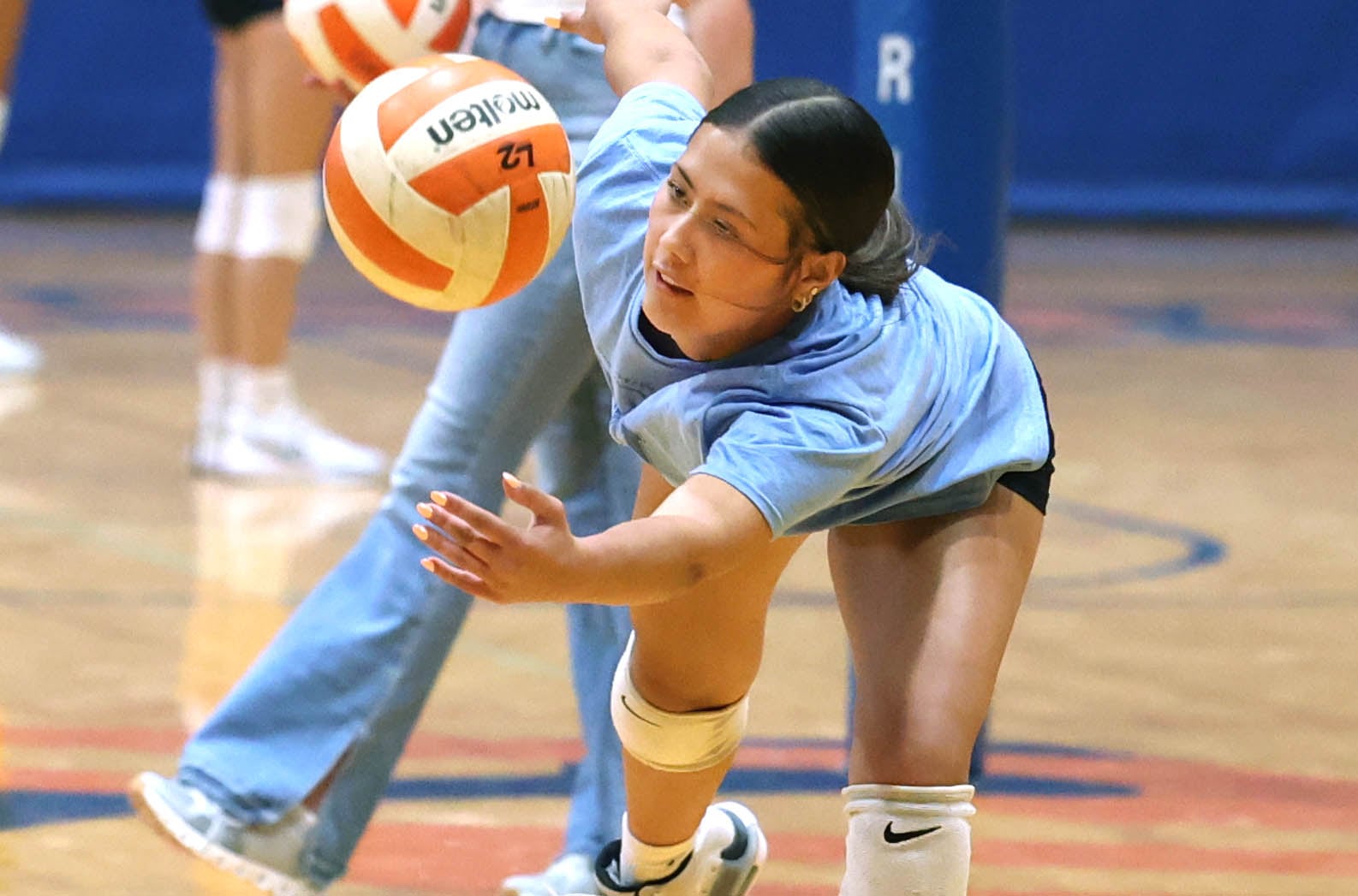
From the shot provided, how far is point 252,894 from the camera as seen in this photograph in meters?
3.12

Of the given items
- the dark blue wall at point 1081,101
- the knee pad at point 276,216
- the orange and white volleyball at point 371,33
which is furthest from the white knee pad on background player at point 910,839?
the dark blue wall at point 1081,101

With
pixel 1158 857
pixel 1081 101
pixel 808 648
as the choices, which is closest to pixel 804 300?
pixel 1158 857

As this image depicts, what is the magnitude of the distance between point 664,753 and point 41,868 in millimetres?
1000

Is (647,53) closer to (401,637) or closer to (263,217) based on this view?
(401,637)

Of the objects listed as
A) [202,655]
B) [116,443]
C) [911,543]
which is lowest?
[116,443]

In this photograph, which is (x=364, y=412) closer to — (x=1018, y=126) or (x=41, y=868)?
(x=41, y=868)

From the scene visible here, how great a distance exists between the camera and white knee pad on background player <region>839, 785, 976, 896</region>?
2.44m

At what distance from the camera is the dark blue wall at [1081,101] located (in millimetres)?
9891

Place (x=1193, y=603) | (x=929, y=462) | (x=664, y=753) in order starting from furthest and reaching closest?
1. (x=1193, y=603)
2. (x=664, y=753)
3. (x=929, y=462)

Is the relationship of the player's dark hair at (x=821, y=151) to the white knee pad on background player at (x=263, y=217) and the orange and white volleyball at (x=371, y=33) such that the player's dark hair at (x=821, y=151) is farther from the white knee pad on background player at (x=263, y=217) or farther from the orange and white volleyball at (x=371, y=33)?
the white knee pad on background player at (x=263, y=217)

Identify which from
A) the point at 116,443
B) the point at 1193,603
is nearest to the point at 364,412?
the point at 116,443

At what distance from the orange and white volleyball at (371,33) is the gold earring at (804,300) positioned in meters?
0.97

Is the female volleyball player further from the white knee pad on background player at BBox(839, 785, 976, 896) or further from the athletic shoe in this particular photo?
the athletic shoe

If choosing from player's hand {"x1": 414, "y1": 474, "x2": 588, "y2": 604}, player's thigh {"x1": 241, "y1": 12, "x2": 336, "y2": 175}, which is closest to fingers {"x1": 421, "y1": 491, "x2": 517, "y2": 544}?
player's hand {"x1": 414, "y1": 474, "x2": 588, "y2": 604}
